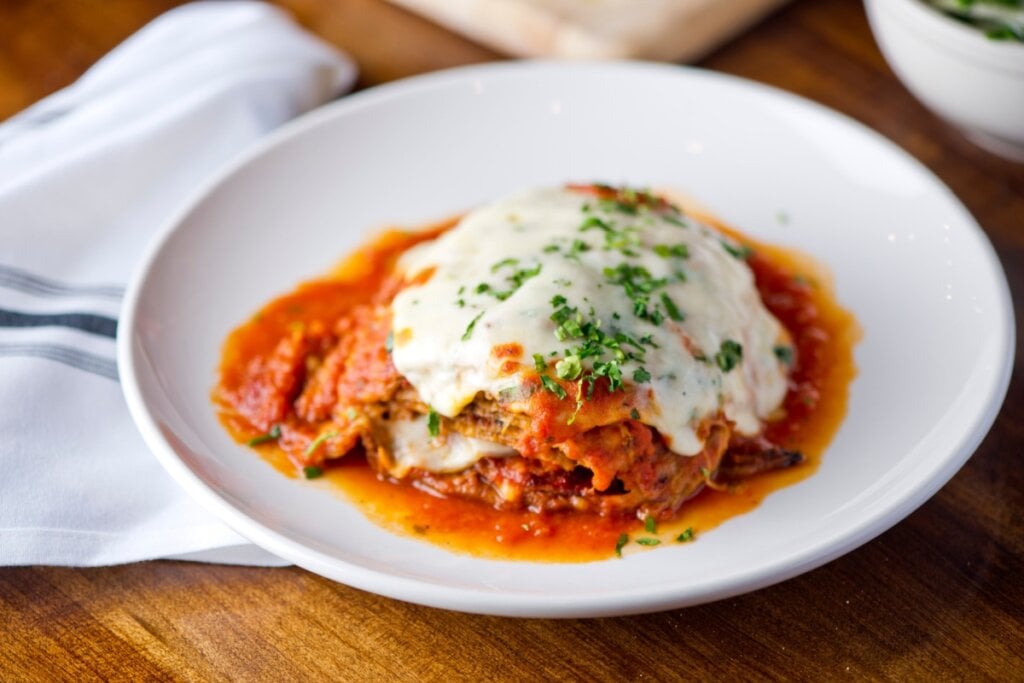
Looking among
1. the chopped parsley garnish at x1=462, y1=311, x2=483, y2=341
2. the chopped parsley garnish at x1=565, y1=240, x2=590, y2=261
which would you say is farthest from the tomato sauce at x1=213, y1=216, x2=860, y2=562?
the chopped parsley garnish at x1=565, y1=240, x2=590, y2=261

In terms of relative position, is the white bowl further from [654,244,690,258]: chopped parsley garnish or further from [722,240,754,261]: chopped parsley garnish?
[654,244,690,258]: chopped parsley garnish

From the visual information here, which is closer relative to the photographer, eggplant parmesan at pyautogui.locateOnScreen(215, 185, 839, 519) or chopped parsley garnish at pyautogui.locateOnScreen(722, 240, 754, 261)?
eggplant parmesan at pyautogui.locateOnScreen(215, 185, 839, 519)

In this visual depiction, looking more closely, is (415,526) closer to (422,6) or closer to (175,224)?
(175,224)

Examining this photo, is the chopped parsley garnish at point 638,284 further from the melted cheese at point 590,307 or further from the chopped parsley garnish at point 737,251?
the chopped parsley garnish at point 737,251

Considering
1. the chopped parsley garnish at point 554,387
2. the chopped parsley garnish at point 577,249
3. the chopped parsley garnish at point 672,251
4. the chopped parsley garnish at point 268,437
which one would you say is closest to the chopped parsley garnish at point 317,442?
the chopped parsley garnish at point 268,437

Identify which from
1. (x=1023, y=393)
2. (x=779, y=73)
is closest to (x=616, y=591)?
(x=1023, y=393)

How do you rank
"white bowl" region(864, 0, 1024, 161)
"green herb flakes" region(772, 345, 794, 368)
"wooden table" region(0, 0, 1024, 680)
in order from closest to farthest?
"wooden table" region(0, 0, 1024, 680) < "green herb flakes" region(772, 345, 794, 368) < "white bowl" region(864, 0, 1024, 161)
